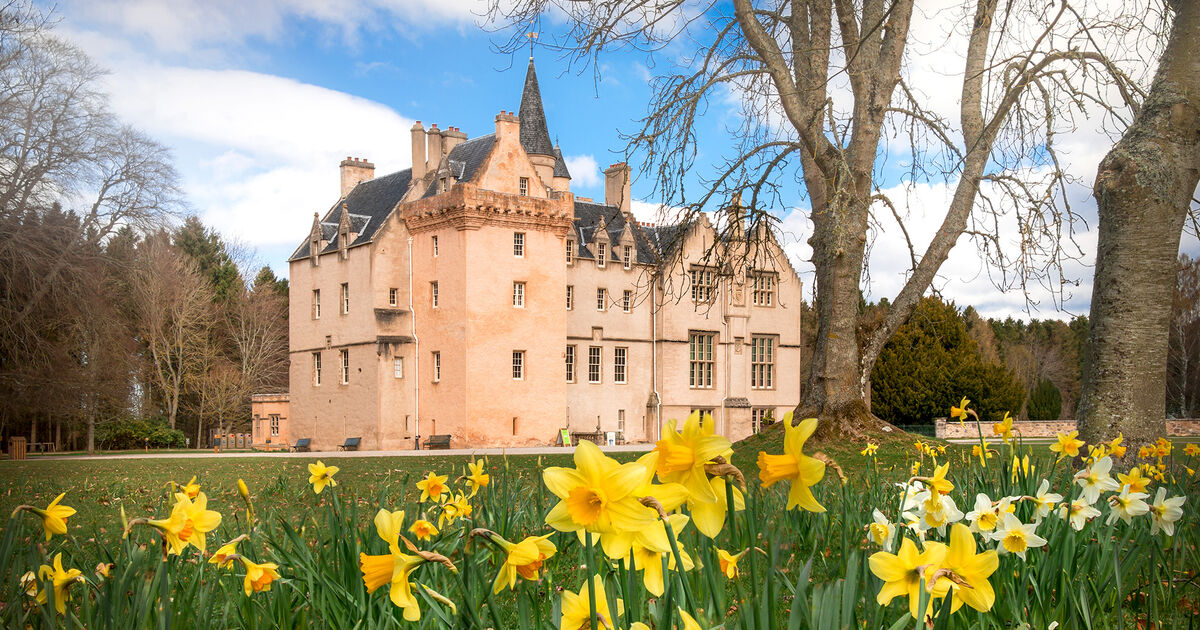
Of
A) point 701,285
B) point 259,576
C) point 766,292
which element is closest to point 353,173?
point 766,292

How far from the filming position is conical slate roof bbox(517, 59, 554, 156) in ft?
124

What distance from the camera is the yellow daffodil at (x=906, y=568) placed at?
5.46 feet

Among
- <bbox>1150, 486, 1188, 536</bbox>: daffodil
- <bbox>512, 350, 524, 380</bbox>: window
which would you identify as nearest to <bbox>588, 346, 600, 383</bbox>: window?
<bbox>512, 350, 524, 380</bbox>: window

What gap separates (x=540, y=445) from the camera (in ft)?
112

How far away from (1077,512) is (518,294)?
3220cm

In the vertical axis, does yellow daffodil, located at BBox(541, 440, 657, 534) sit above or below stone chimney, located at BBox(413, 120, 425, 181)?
below

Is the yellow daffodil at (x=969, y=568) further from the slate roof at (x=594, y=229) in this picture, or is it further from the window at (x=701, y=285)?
the slate roof at (x=594, y=229)

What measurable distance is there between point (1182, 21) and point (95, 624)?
8992mm

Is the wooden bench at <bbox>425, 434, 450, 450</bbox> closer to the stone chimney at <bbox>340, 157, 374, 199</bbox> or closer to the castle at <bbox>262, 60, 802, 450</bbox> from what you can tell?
the castle at <bbox>262, 60, 802, 450</bbox>

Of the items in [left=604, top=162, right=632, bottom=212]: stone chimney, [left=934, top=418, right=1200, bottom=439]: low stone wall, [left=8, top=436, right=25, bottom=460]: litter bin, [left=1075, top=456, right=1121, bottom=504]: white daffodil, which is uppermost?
[left=604, top=162, right=632, bottom=212]: stone chimney

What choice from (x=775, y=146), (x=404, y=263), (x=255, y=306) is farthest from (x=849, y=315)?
(x=255, y=306)

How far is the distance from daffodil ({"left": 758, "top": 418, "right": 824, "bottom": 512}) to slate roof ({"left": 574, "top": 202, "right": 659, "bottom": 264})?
37267mm

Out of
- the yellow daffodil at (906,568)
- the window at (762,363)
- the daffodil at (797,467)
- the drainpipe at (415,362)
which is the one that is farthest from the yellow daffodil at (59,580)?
the window at (762,363)

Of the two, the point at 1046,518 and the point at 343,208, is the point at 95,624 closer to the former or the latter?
the point at 1046,518
